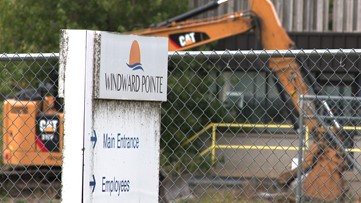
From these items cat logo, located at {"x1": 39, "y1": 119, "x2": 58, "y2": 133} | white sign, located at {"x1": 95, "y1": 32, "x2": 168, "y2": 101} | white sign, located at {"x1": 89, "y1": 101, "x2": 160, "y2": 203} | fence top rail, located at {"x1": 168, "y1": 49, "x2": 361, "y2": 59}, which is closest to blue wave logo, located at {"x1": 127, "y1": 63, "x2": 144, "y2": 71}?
white sign, located at {"x1": 95, "y1": 32, "x2": 168, "y2": 101}

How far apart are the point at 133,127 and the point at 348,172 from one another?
579 cm

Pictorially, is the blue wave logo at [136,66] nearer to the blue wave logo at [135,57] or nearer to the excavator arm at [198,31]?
the blue wave logo at [135,57]

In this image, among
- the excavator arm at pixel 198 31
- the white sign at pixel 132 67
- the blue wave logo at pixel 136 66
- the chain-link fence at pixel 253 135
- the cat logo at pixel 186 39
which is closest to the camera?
the white sign at pixel 132 67

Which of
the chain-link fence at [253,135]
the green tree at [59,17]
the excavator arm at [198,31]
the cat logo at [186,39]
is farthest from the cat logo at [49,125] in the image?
the green tree at [59,17]

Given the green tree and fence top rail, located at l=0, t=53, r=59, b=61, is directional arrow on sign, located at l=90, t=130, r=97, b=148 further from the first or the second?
the green tree

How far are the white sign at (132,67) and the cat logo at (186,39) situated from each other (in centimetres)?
1172

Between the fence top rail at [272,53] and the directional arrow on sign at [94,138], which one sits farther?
the fence top rail at [272,53]

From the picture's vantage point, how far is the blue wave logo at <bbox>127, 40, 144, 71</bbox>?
4.67 metres

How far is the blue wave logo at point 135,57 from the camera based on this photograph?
467 centimetres

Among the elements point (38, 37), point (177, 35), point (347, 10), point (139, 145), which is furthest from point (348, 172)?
point (347, 10)

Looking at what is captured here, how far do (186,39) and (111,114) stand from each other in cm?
1218

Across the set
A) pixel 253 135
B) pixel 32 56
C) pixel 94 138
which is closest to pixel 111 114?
pixel 94 138

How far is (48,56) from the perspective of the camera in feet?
20.7

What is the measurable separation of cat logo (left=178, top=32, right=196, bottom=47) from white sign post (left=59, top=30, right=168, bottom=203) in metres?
11.7
